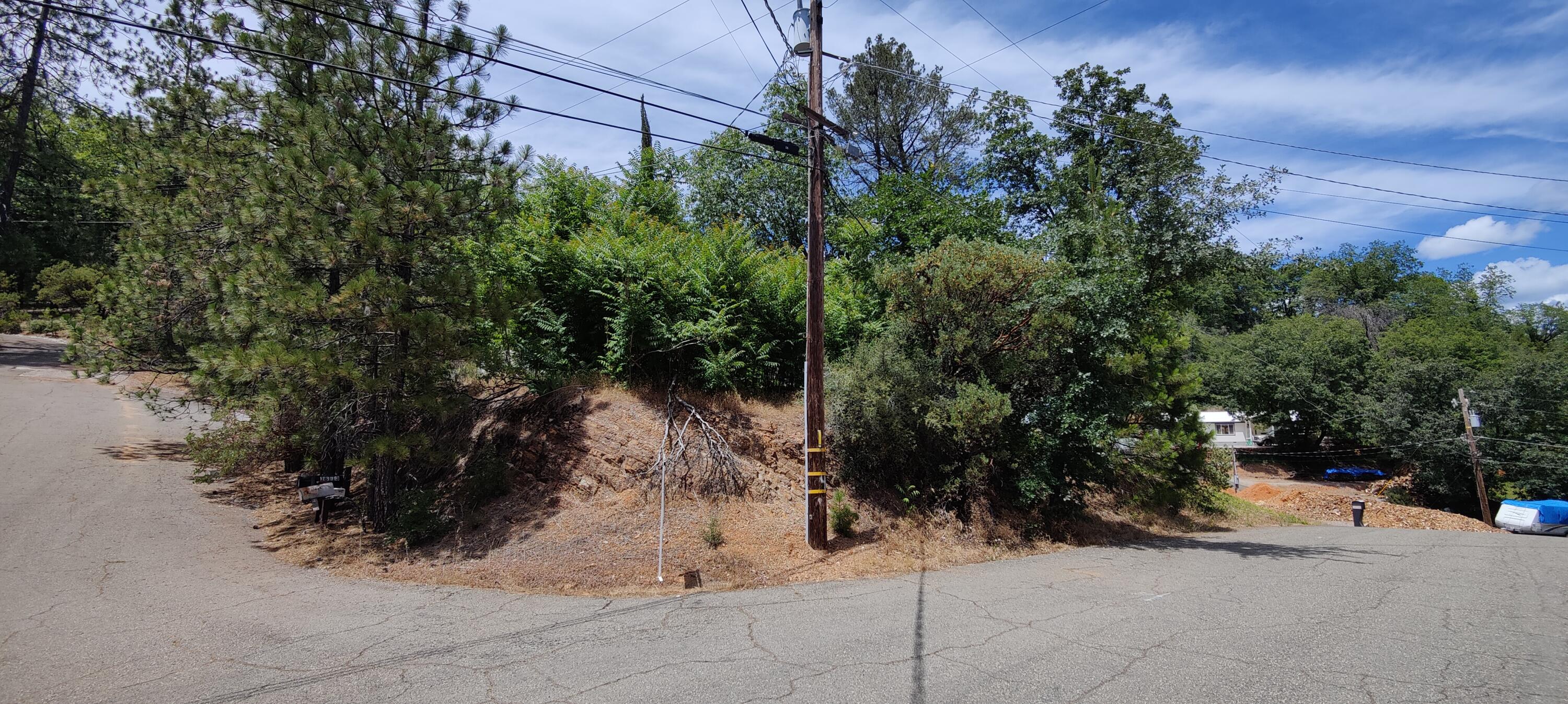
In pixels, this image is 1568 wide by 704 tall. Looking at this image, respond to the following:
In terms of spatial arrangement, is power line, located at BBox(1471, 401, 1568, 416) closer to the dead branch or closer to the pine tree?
the dead branch

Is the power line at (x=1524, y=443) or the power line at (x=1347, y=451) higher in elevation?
the power line at (x=1524, y=443)

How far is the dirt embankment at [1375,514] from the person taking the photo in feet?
80.3

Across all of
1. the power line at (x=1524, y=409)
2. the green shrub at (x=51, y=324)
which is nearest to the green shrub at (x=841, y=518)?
the green shrub at (x=51, y=324)

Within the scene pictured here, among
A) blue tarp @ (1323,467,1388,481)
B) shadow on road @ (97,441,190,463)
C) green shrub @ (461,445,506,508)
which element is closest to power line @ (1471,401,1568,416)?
blue tarp @ (1323,467,1388,481)

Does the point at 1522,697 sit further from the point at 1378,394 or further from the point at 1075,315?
the point at 1378,394

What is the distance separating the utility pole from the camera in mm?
19297

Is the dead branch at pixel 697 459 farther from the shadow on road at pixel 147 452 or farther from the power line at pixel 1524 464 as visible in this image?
the power line at pixel 1524 464

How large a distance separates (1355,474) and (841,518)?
45968mm

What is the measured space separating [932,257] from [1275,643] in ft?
24.5

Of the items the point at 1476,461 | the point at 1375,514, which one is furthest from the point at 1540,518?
the point at 1476,461

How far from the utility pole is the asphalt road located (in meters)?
15.3

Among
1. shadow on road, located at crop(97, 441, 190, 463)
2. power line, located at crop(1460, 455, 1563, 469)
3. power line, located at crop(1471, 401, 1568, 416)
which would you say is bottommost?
power line, located at crop(1460, 455, 1563, 469)

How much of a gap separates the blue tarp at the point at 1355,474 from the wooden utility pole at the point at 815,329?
149ft

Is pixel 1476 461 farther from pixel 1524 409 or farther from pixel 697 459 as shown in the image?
pixel 697 459
